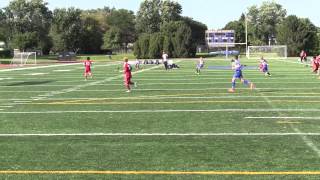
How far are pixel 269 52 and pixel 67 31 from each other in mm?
48872

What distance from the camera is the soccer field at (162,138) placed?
7.27 metres

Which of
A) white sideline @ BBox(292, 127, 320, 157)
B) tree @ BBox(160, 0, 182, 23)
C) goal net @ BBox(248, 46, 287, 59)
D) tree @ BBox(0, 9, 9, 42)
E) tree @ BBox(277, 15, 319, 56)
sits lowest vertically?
white sideline @ BBox(292, 127, 320, 157)

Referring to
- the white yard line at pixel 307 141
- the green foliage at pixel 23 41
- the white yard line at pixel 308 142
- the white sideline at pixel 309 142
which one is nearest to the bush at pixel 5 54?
the green foliage at pixel 23 41

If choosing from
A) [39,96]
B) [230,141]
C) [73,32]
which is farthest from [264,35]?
[230,141]

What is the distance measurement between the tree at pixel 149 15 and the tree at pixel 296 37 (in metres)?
40.3

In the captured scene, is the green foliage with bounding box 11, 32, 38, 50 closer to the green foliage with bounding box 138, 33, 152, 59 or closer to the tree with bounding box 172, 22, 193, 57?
the green foliage with bounding box 138, 33, 152, 59

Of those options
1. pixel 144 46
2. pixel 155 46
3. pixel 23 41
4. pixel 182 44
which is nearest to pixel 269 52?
pixel 182 44

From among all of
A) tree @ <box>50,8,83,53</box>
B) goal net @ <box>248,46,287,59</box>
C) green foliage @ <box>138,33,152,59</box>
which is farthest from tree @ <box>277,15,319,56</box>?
tree @ <box>50,8,83,53</box>

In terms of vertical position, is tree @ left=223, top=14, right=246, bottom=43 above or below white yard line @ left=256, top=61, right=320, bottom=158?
above

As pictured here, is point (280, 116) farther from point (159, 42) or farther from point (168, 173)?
point (159, 42)

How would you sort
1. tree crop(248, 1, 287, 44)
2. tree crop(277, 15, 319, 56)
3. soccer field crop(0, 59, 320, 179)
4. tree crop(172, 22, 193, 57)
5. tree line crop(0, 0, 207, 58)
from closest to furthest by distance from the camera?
soccer field crop(0, 59, 320, 179) → tree crop(172, 22, 193, 57) → tree crop(277, 15, 319, 56) → tree line crop(0, 0, 207, 58) → tree crop(248, 1, 287, 44)

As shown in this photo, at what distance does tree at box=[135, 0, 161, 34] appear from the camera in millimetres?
126250

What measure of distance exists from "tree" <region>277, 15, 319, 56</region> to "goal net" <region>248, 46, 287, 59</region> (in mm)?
6546

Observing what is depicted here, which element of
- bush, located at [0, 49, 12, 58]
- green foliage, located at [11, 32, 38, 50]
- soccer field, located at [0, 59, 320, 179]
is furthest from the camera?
green foliage, located at [11, 32, 38, 50]
